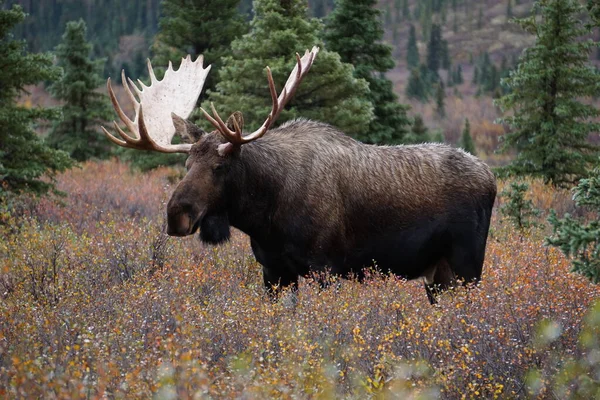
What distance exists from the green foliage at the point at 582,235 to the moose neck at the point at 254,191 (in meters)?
2.52

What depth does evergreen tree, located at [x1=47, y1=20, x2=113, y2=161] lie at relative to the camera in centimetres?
2258

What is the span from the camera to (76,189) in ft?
46.8

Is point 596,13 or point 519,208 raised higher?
point 596,13

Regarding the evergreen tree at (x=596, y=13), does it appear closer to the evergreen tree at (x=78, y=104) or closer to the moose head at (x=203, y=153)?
the moose head at (x=203, y=153)

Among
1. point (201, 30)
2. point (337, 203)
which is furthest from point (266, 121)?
point (201, 30)

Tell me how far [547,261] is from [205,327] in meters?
3.80

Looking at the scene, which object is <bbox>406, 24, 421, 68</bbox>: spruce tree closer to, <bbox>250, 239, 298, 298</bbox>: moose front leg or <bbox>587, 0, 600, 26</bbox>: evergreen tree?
<bbox>587, 0, 600, 26</bbox>: evergreen tree

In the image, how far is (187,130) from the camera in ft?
21.4

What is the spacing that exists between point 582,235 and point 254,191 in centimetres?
295

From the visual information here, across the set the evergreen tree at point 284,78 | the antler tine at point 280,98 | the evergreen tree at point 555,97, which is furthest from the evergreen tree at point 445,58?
the antler tine at point 280,98

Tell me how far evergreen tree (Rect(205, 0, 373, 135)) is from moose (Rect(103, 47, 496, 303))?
646cm

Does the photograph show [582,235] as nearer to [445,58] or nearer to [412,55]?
[445,58]

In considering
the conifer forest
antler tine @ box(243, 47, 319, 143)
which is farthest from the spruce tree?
antler tine @ box(243, 47, 319, 143)

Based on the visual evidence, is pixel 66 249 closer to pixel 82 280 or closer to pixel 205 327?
pixel 82 280
